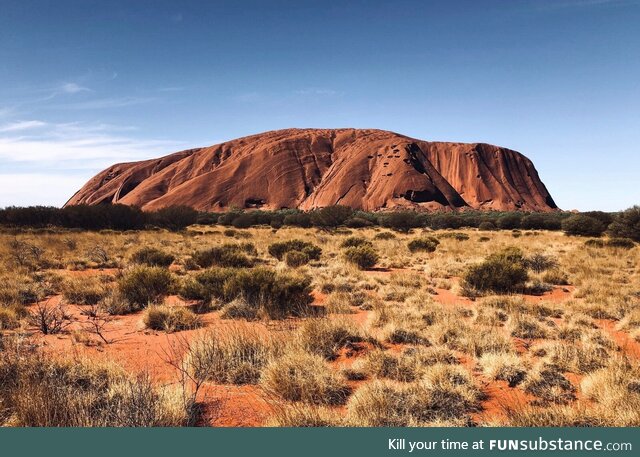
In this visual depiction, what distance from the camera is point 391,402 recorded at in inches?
161

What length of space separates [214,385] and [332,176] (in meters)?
96.3

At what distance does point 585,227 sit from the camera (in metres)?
30.7

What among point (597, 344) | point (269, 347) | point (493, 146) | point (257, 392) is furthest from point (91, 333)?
point (493, 146)

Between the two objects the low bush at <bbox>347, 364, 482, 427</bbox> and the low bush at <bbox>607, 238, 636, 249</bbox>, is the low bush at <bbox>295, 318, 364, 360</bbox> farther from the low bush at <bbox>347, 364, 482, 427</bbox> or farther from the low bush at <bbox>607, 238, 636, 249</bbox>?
the low bush at <bbox>607, 238, 636, 249</bbox>

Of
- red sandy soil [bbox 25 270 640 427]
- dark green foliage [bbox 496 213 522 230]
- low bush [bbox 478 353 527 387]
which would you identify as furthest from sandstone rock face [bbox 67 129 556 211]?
low bush [bbox 478 353 527 387]

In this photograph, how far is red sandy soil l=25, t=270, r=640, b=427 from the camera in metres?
4.17

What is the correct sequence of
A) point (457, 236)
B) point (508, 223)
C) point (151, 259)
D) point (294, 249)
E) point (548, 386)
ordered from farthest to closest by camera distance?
point (508, 223) < point (457, 236) < point (294, 249) < point (151, 259) < point (548, 386)

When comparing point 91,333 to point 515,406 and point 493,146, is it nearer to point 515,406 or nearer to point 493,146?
point 515,406

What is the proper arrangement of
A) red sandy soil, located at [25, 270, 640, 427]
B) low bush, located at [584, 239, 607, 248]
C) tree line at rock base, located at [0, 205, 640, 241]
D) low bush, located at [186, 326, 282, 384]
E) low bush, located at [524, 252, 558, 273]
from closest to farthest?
red sandy soil, located at [25, 270, 640, 427], low bush, located at [186, 326, 282, 384], low bush, located at [524, 252, 558, 273], low bush, located at [584, 239, 607, 248], tree line at rock base, located at [0, 205, 640, 241]

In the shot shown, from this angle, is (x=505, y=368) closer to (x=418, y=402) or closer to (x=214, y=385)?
(x=418, y=402)

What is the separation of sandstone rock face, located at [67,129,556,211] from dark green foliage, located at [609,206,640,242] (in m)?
60.5

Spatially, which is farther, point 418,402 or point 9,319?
point 9,319

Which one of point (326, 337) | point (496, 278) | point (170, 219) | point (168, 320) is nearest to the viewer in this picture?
point (326, 337)

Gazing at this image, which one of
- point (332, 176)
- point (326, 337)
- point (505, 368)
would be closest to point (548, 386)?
point (505, 368)
